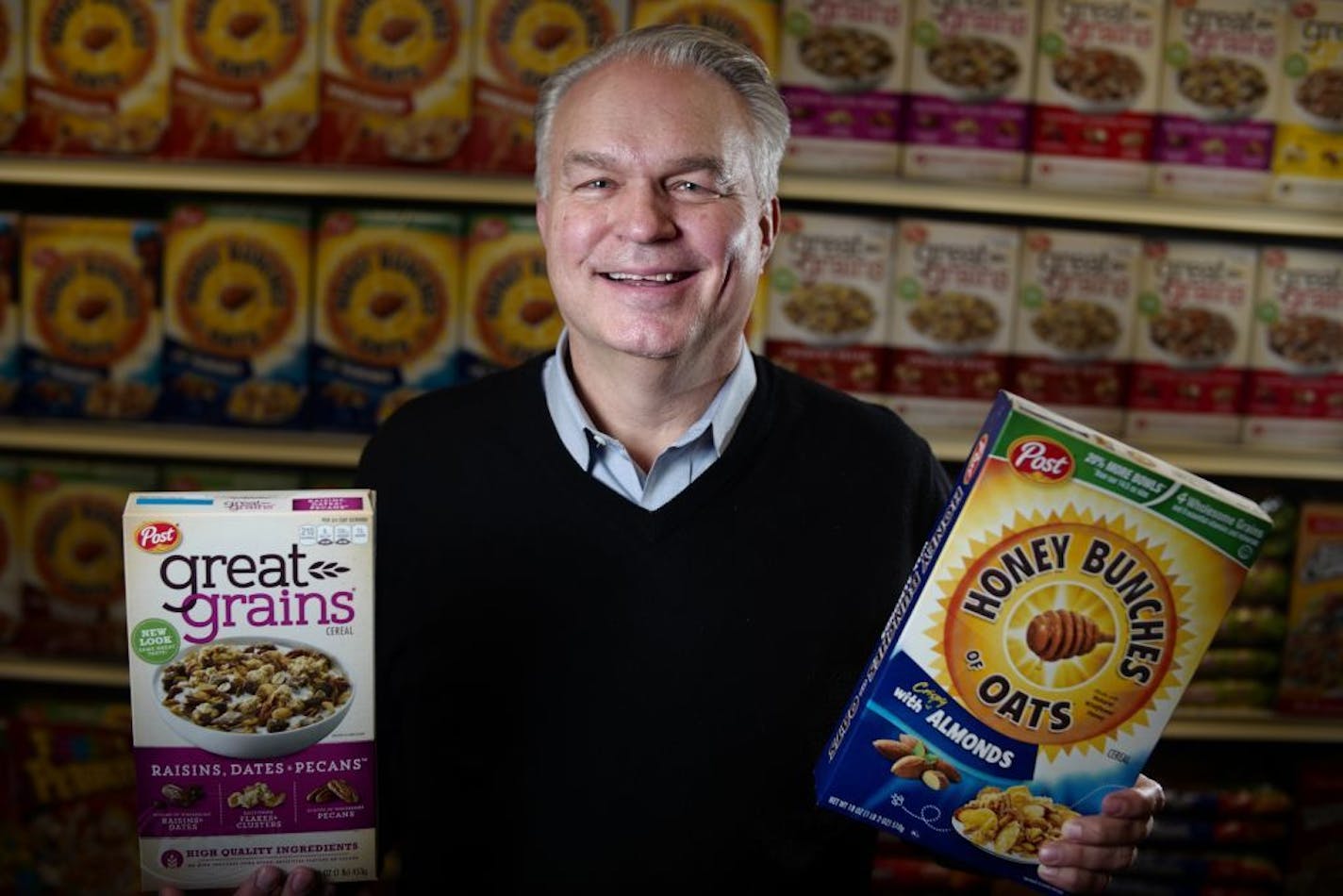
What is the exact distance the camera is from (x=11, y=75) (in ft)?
7.03

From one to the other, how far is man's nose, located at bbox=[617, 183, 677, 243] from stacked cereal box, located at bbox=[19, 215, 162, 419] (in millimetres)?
1326

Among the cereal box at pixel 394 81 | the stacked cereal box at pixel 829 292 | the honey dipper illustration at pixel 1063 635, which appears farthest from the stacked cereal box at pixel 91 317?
the honey dipper illustration at pixel 1063 635

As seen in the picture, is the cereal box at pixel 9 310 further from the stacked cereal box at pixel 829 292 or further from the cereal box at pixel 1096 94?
the cereal box at pixel 1096 94

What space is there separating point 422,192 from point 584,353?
92 centimetres

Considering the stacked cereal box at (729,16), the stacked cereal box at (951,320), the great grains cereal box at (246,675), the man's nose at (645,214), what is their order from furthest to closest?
the stacked cereal box at (951,320)
the stacked cereal box at (729,16)
the man's nose at (645,214)
the great grains cereal box at (246,675)

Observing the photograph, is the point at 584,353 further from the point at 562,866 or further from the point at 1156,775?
the point at 1156,775

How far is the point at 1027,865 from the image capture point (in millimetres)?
1082

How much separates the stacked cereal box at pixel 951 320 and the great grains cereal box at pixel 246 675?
4.74ft

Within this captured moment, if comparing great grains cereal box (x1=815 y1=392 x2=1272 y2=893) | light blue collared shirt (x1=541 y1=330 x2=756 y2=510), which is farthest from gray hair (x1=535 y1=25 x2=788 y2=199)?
great grains cereal box (x1=815 y1=392 x2=1272 y2=893)

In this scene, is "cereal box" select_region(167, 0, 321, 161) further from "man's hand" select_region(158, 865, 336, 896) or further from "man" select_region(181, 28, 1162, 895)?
"man's hand" select_region(158, 865, 336, 896)

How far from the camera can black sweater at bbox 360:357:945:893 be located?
1245mm

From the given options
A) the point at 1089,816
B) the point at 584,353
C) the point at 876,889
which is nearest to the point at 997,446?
the point at 1089,816

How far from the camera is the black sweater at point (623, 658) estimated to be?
49.0 inches

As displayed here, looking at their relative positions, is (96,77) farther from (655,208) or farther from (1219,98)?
(1219,98)
